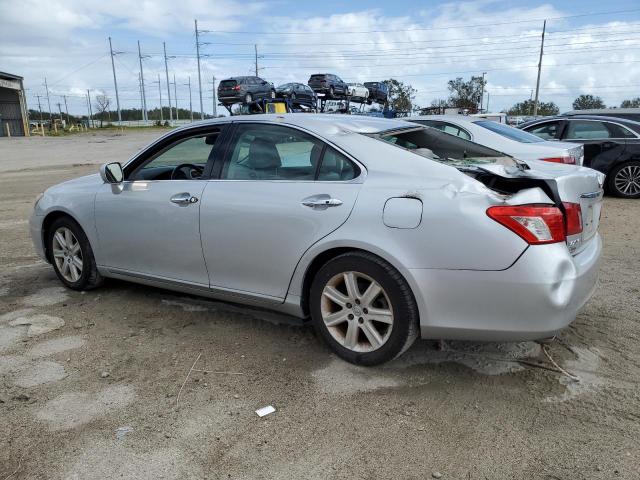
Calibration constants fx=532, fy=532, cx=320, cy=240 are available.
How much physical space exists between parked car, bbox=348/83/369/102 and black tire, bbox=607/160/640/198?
2742 centimetres

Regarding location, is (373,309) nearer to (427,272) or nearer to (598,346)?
(427,272)

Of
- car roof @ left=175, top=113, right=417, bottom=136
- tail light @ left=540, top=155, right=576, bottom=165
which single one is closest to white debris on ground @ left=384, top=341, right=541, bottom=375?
car roof @ left=175, top=113, right=417, bottom=136

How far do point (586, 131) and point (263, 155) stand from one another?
8766 mm

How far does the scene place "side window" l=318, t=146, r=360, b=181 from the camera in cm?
329

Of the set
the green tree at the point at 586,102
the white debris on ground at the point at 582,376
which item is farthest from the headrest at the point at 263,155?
Result: the green tree at the point at 586,102

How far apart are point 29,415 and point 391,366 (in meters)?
2.08

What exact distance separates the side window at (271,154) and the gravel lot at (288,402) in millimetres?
1167

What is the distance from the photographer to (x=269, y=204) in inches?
137

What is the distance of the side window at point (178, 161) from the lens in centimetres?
423

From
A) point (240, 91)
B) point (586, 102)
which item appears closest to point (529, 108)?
point (586, 102)

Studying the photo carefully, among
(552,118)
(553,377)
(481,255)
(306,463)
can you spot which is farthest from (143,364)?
(552,118)

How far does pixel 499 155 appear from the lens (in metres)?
4.12

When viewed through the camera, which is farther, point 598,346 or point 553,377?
point 598,346

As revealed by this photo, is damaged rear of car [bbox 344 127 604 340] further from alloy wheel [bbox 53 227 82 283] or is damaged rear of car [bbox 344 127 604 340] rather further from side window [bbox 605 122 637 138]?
side window [bbox 605 122 637 138]
